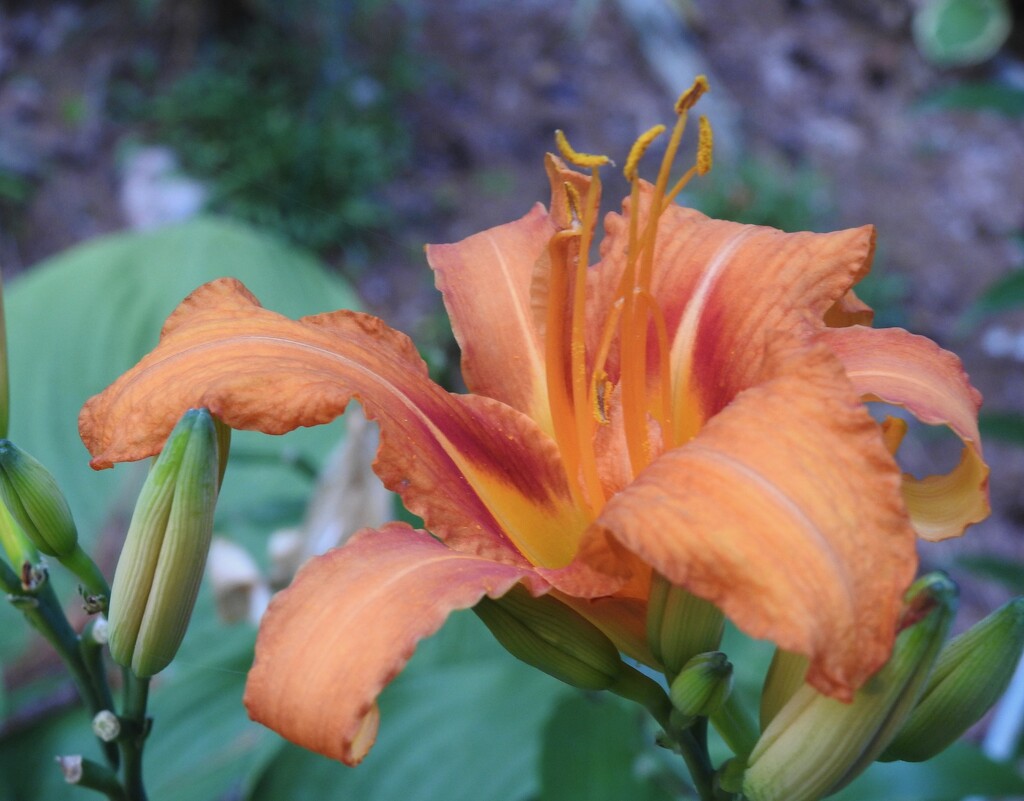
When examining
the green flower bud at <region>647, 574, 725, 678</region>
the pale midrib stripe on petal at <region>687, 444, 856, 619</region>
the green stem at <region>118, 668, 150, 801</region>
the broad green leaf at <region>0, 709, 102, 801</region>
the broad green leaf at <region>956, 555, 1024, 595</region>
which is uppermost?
the pale midrib stripe on petal at <region>687, 444, 856, 619</region>

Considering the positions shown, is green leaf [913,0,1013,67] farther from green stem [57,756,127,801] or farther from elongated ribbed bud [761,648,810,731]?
green stem [57,756,127,801]

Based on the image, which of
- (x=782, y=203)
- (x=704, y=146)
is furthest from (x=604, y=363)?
(x=782, y=203)

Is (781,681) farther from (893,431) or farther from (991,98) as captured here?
(991,98)

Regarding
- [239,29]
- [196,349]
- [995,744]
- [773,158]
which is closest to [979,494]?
[196,349]

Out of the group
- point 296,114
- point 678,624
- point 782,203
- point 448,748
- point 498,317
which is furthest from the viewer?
point 296,114

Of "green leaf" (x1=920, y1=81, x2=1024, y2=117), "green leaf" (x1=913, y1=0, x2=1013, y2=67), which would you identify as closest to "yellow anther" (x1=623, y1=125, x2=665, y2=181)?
"green leaf" (x1=920, y1=81, x2=1024, y2=117)

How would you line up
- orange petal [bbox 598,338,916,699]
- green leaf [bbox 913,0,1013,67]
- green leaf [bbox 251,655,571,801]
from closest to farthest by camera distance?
orange petal [bbox 598,338,916,699] → green leaf [bbox 251,655,571,801] → green leaf [bbox 913,0,1013,67]

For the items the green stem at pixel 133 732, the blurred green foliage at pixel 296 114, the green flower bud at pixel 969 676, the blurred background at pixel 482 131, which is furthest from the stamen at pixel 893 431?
the blurred green foliage at pixel 296 114
